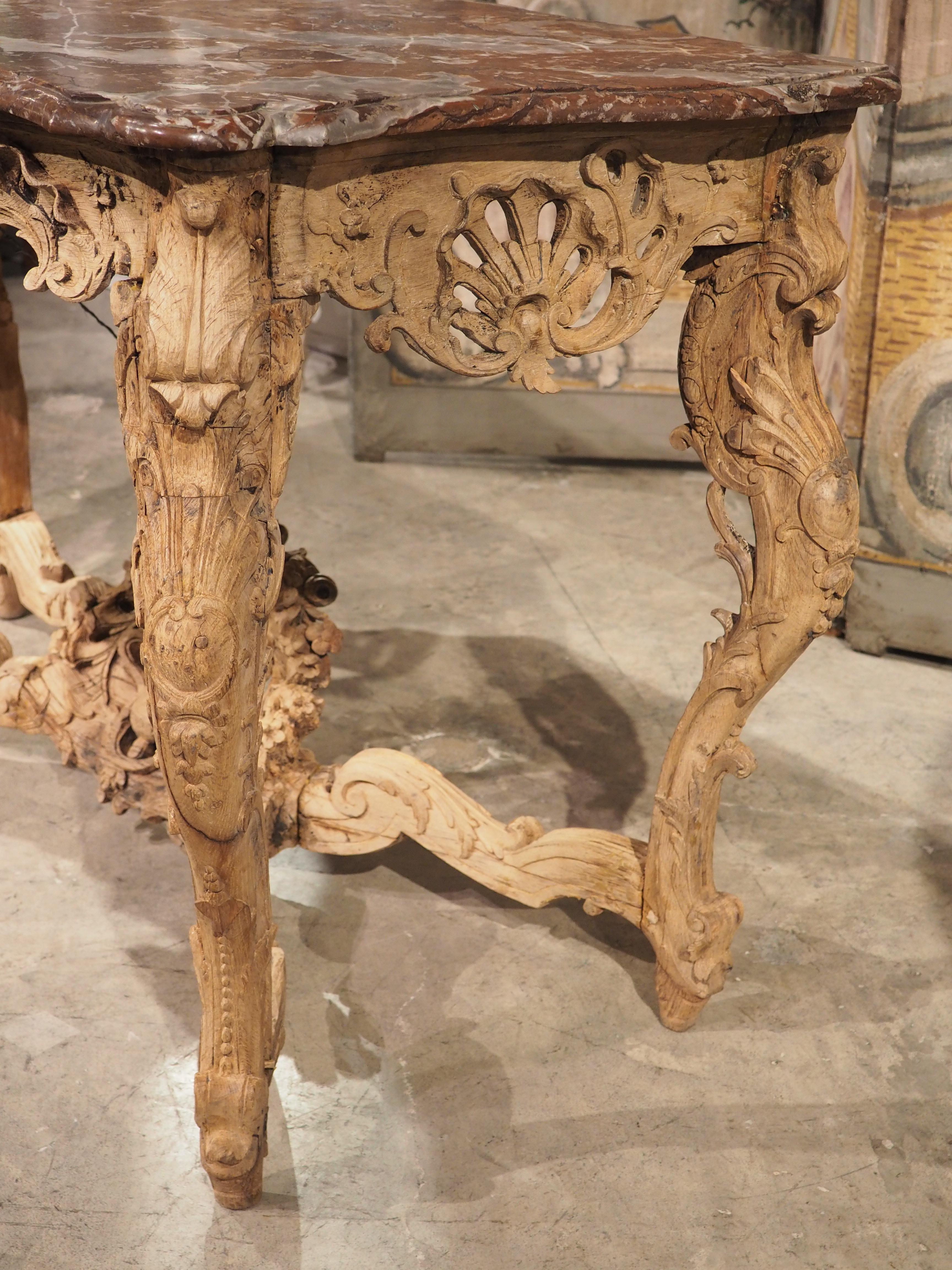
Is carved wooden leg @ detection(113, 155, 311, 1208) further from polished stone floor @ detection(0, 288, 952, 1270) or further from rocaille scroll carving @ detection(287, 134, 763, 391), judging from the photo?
polished stone floor @ detection(0, 288, 952, 1270)

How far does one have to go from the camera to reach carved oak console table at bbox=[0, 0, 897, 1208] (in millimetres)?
1048

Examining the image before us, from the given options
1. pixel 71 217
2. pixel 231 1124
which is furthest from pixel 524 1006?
pixel 71 217

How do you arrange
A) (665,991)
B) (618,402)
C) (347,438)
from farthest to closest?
(347,438) → (618,402) → (665,991)

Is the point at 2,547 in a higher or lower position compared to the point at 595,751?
higher

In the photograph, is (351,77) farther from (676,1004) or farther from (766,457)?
(676,1004)

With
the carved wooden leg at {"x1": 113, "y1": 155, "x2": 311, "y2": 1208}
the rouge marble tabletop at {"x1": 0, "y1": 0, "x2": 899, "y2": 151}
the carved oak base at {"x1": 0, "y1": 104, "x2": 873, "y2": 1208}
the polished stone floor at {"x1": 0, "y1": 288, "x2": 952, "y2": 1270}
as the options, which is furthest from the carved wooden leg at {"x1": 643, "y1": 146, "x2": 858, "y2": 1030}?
the carved wooden leg at {"x1": 113, "y1": 155, "x2": 311, "y2": 1208}

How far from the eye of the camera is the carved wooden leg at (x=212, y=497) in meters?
1.04

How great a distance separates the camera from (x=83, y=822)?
1991 millimetres

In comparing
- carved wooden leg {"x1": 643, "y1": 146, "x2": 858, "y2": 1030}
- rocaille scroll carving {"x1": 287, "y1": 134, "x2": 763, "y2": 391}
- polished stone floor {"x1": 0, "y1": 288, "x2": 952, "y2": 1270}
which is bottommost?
polished stone floor {"x1": 0, "y1": 288, "x2": 952, "y2": 1270}

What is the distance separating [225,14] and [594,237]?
2.10 feet

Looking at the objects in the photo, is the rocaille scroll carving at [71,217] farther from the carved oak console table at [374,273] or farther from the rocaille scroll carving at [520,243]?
the rocaille scroll carving at [520,243]

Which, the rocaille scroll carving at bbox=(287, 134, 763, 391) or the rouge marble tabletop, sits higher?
the rouge marble tabletop

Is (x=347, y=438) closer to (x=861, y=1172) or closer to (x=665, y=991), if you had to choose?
(x=665, y=991)

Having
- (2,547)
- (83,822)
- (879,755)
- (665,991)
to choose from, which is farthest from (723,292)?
(2,547)
